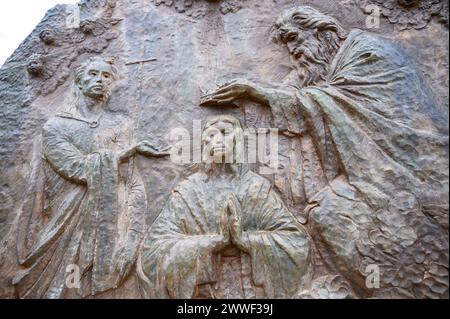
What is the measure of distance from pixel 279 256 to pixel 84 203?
1667 mm

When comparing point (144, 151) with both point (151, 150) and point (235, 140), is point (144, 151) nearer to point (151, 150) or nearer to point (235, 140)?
point (151, 150)

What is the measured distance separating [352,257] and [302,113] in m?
1.22

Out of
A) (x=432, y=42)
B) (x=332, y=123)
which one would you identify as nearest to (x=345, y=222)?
(x=332, y=123)

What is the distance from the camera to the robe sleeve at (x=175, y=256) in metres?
3.76

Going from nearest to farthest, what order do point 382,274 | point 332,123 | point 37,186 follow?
1. point 382,274
2. point 332,123
3. point 37,186

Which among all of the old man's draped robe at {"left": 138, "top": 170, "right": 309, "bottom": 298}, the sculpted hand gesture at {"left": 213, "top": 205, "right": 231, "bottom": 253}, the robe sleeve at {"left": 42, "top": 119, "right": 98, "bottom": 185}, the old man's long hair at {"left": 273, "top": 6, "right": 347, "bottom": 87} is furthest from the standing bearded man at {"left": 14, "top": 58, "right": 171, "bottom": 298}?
the old man's long hair at {"left": 273, "top": 6, "right": 347, "bottom": 87}

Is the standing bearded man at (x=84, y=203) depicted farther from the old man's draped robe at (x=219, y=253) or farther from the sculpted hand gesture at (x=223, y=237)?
the sculpted hand gesture at (x=223, y=237)

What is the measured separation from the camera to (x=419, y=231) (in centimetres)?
369

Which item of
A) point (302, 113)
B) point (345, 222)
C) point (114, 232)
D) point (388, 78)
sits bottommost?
point (114, 232)

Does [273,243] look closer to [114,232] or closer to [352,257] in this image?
[352,257]

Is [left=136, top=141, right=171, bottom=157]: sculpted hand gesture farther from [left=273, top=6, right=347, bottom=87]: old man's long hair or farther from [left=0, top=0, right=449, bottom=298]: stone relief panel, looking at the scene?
[left=273, top=6, right=347, bottom=87]: old man's long hair

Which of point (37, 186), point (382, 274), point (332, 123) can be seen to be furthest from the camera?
point (37, 186)

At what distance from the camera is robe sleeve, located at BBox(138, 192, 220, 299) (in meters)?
3.76

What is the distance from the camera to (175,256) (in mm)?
3797
